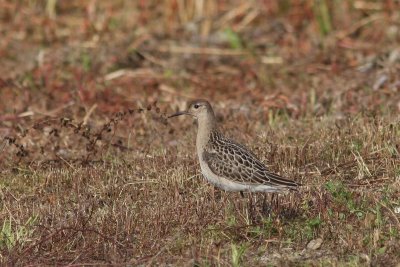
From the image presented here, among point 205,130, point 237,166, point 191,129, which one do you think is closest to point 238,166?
point 237,166

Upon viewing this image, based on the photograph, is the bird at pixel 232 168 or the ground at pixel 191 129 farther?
the bird at pixel 232 168

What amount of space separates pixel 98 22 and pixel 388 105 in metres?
6.96

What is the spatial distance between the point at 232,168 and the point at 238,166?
0.06 m

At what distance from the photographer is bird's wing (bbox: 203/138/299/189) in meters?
8.75

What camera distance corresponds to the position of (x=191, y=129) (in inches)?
496

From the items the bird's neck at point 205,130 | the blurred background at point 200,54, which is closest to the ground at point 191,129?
the blurred background at point 200,54

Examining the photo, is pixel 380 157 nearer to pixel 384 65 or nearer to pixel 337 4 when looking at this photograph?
pixel 384 65

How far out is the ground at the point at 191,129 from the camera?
7.77 meters

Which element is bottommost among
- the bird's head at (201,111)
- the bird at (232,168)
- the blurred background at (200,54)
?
the blurred background at (200,54)

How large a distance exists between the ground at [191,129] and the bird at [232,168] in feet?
0.46

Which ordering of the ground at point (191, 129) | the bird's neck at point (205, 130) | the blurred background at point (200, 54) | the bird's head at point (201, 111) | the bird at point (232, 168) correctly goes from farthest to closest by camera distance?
the blurred background at point (200, 54), the bird's head at point (201, 111), the bird's neck at point (205, 130), the bird at point (232, 168), the ground at point (191, 129)

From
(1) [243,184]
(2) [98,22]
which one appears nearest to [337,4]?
(2) [98,22]

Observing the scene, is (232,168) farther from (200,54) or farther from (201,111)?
(200,54)

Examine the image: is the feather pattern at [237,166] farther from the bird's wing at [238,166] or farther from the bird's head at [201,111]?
the bird's head at [201,111]
